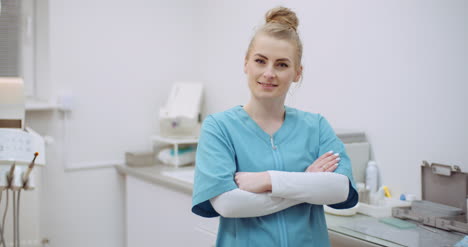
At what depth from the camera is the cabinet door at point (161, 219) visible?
2316 mm

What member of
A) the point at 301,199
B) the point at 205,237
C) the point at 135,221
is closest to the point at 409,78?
the point at 301,199

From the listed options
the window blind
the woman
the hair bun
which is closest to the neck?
the woman

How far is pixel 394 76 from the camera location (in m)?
2.00

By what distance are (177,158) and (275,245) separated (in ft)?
5.42

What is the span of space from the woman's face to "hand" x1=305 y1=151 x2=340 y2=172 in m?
0.22

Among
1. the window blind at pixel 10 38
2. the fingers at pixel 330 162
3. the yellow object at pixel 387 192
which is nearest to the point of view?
the fingers at pixel 330 162

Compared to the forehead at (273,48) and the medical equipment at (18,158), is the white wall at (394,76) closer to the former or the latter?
the forehead at (273,48)

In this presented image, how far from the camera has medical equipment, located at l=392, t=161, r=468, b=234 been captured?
1671 mm

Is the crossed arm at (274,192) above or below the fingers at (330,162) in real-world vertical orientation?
below

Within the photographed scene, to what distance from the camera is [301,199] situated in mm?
1278

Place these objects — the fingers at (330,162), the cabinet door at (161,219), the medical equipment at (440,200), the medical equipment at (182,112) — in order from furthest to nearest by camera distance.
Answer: the medical equipment at (182,112) → the cabinet door at (161,219) → the medical equipment at (440,200) → the fingers at (330,162)

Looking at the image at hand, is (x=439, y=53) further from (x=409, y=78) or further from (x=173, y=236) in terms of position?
(x=173, y=236)

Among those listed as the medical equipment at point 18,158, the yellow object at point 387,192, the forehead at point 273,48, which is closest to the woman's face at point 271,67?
the forehead at point 273,48

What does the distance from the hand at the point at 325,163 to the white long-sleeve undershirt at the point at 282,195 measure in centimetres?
3
